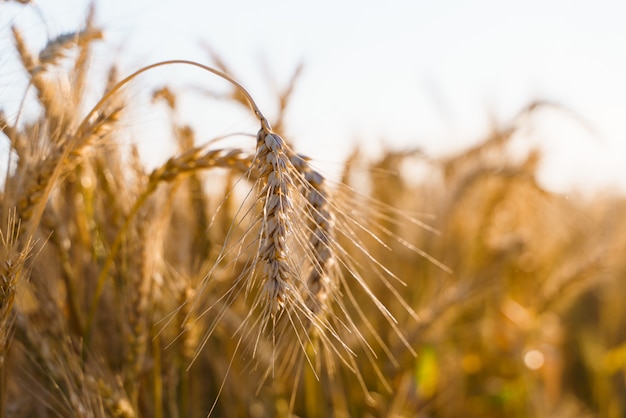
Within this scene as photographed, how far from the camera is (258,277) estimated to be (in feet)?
5.81

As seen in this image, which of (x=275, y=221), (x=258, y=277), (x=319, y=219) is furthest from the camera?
(x=258, y=277)

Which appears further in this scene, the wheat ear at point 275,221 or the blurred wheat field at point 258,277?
the blurred wheat field at point 258,277

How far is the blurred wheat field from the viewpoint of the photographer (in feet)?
3.41

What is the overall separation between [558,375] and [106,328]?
6.33 feet

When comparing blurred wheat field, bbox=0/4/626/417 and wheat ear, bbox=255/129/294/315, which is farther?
blurred wheat field, bbox=0/4/626/417

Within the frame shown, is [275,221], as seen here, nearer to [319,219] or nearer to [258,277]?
[319,219]

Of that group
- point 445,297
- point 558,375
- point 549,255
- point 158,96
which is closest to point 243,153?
point 158,96

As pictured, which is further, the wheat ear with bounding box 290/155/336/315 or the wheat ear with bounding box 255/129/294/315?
the wheat ear with bounding box 290/155/336/315

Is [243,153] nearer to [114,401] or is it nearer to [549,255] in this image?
[114,401]

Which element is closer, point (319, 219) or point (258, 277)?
point (319, 219)

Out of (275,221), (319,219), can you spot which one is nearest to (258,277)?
(319,219)

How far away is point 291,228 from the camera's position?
94 cm

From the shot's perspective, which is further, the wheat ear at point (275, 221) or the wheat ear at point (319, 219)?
the wheat ear at point (319, 219)

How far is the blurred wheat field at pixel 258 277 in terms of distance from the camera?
104 cm
